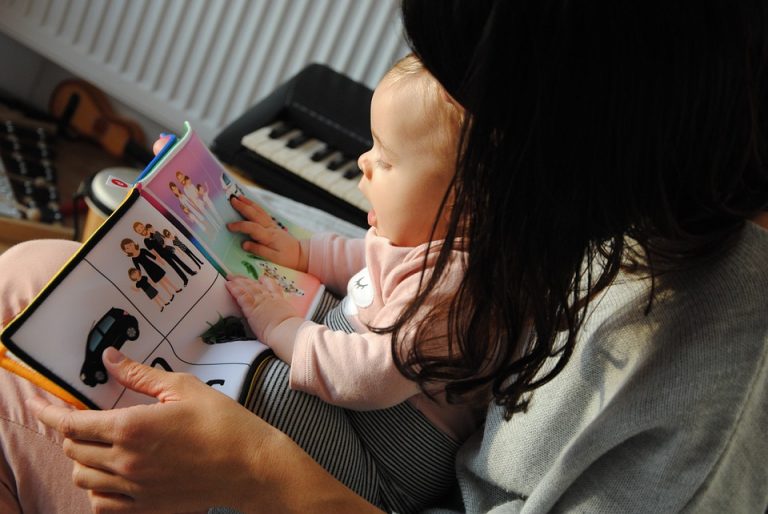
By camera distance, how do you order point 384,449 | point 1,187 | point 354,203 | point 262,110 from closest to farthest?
point 384,449, point 354,203, point 262,110, point 1,187

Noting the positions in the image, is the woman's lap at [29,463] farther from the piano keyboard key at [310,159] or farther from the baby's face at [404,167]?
the piano keyboard key at [310,159]

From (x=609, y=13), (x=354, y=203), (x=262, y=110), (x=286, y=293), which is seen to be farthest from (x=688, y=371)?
(x=262, y=110)

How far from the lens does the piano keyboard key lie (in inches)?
56.3

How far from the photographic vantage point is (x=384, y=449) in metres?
0.85

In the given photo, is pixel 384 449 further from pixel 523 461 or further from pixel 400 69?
pixel 400 69

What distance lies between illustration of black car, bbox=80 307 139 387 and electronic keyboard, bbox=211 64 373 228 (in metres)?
0.74

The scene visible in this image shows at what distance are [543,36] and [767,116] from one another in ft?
0.58

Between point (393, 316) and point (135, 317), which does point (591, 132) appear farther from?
point (135, 317)

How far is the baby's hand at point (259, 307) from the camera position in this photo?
85cm


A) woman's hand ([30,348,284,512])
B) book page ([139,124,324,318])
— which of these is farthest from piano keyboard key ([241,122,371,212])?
woman's hand ([30,348,284,512])

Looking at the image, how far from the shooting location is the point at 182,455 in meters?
0.69

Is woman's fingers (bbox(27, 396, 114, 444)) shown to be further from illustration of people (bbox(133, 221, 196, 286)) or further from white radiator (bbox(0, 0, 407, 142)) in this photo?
white radiator (bbox(0, 0, 407, 142))

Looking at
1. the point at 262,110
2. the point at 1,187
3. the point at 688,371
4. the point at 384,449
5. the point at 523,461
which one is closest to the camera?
the point at 688,371

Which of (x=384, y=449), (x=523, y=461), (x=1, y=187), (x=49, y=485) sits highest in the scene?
(x=523, y=461)
